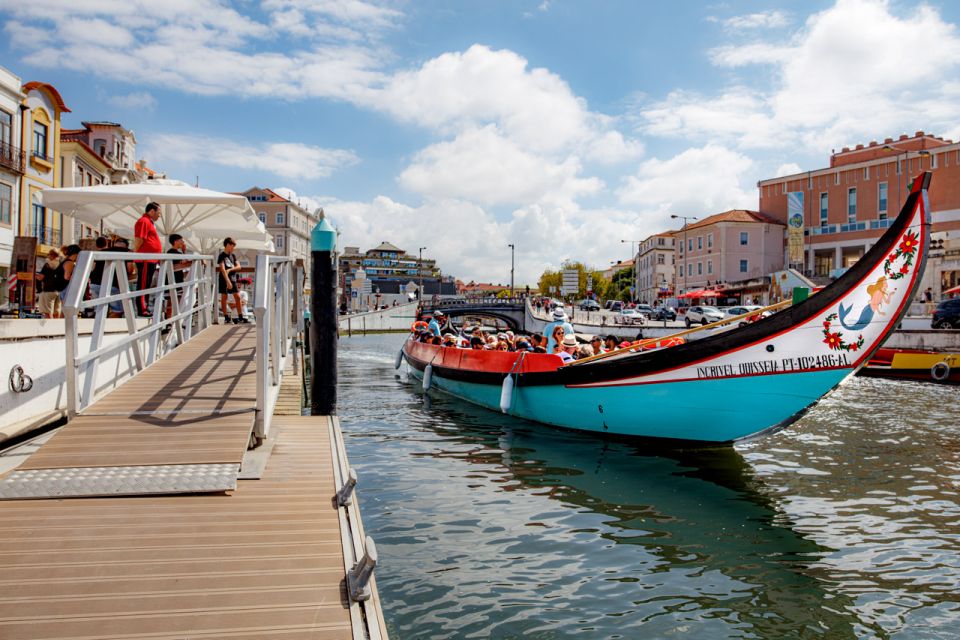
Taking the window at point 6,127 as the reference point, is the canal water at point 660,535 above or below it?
below

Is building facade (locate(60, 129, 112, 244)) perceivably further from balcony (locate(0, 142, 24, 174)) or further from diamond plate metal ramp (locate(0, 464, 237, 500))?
diamond plate metal ramp (locate(0, 464, 237, 500))

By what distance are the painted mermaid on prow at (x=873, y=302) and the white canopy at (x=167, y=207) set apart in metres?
8.97

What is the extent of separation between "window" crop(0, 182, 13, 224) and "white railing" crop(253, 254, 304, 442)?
2182 centimetres

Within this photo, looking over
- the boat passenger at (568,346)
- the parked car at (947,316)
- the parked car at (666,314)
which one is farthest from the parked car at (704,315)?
the boat passenger at (568,346)

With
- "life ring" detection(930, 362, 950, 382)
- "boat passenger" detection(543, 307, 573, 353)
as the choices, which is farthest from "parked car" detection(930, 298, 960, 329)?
"boat passenger" detection(543, 307, 573, 353)

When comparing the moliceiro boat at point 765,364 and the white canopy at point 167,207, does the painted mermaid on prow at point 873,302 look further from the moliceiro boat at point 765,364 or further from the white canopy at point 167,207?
the white canopy at point 167,207

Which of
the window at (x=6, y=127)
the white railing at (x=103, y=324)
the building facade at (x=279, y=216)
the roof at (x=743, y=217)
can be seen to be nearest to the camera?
the white railing at (x=103, y=324)

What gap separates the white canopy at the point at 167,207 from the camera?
1000cm

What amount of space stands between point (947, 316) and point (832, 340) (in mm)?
27918

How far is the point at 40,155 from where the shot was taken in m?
30.2

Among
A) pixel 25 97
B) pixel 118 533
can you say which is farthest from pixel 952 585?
pixel 25 97

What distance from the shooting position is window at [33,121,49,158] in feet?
97.2

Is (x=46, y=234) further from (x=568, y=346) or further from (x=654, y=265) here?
(x=654, y=265)

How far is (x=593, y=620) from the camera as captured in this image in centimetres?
524
